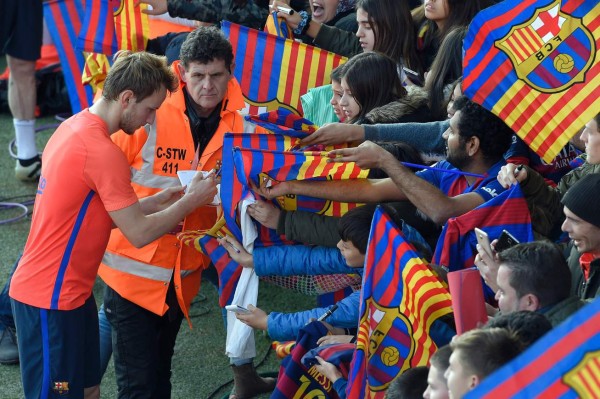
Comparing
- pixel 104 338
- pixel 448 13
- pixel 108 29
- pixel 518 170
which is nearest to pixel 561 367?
pixel 518 170

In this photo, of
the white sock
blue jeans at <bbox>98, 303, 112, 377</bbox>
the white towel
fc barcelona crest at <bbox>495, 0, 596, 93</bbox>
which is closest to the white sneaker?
the white sock

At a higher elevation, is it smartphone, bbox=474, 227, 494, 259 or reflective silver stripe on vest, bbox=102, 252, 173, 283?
smartphone, bbox=474, 227, 494, 259

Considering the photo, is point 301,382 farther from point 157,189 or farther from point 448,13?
point 448,13

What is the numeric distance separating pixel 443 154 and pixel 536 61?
0.90 metres

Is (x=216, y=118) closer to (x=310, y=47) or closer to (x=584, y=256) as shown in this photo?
(x=310, y=47)

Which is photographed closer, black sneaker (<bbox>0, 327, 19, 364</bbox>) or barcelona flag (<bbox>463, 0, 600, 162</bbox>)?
barcelona flag (<bbox>463, 0, 600, 162</bbox>)

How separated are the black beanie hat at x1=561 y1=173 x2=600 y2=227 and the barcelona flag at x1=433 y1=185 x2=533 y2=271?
0.87 feet

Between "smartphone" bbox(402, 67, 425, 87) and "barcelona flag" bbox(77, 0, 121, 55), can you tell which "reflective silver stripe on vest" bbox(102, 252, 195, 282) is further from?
"barcelona flag" bbox(77, 0, 121, 55)

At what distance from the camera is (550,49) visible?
14.4 feet

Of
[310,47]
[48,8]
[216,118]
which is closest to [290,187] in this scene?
[216,118]

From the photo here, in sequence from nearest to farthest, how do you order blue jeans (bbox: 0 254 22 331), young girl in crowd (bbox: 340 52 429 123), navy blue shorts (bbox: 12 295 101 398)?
navy blue shorts (bbox: 12 295 101 398) < young girl in crowd (bbox: 340 52 429 123) < blue jeans (bbox: 0 254 22 331)

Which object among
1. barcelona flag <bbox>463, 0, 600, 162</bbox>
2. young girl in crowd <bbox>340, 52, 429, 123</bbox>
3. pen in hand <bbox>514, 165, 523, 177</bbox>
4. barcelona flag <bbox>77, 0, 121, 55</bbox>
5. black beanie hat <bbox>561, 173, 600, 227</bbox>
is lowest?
barcelona flag <bbox>77, 0, 121, 55</bbox>

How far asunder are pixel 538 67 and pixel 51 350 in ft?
8.08

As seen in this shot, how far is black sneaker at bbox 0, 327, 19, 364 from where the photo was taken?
5.83 m
